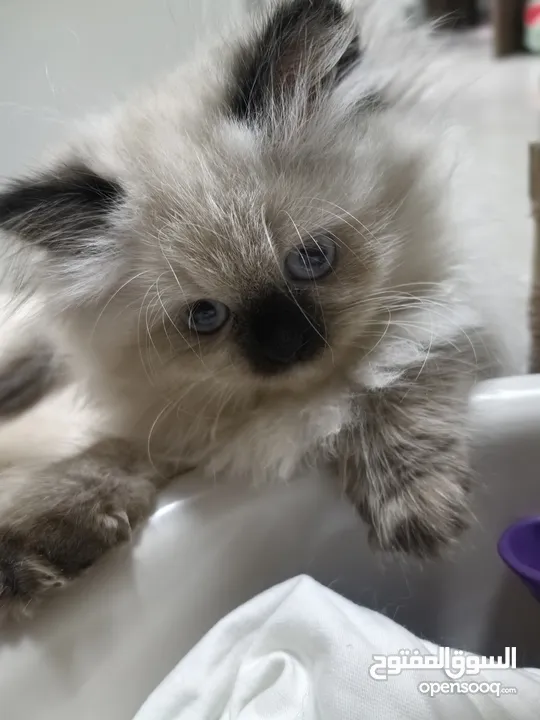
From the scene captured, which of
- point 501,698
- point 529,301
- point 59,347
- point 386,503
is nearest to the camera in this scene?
point 501,698

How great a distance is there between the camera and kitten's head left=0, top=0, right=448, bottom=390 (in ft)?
2.54

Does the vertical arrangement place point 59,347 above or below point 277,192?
below

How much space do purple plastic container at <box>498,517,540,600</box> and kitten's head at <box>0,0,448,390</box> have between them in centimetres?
28

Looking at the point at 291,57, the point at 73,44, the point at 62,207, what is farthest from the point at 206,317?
the point at 73,44

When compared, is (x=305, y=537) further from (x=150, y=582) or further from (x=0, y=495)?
(x=0, y=495)

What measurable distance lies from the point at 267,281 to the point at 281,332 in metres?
0.06

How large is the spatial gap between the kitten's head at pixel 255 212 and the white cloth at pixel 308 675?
0.26 metres

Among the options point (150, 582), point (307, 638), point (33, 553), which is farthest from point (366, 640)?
point (33, 553)

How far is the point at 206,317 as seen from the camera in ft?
2.68

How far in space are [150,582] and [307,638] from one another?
0.16 meters

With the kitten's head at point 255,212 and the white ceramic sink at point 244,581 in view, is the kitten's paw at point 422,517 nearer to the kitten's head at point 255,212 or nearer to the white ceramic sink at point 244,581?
the white ceramic sink at point 244,581

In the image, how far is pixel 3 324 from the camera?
3.84 ft

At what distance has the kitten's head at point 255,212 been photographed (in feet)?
2.54

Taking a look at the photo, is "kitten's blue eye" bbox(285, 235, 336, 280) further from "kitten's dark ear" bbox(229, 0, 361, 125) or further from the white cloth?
the white cloth
